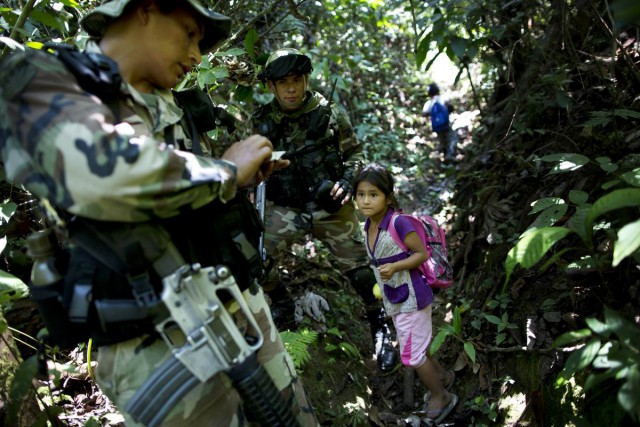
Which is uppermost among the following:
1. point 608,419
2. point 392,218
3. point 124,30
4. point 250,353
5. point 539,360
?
point 124,30

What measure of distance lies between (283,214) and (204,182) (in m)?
2.85

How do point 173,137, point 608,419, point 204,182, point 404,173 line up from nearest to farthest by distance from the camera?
1. point 204,182
2. point 173,137
3. point 608,419
4. point 404,173

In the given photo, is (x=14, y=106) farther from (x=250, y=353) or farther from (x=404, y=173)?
(x=404, y=173)

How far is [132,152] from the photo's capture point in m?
1.45

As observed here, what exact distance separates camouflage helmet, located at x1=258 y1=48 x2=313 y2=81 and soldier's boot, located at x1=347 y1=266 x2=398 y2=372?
5.77ft

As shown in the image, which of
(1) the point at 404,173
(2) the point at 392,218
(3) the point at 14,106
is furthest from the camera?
(1) the point at 404,173

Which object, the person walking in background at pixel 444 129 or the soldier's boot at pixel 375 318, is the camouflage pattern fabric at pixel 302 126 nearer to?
the soldier's boot at pixel 375 318

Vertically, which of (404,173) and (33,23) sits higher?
(33,23)

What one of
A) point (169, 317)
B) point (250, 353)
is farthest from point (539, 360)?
point (169, 317)

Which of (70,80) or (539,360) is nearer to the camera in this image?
(70,80)

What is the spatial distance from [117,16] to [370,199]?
200 centimetres

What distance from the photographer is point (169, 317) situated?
1612 mm

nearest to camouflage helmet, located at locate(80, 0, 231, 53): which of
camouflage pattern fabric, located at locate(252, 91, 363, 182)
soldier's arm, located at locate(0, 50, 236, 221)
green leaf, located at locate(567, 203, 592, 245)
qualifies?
soldier's arm, located at locate(0, 50, 236, 221)

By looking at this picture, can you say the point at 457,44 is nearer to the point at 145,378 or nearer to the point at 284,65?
the point at 284,65
